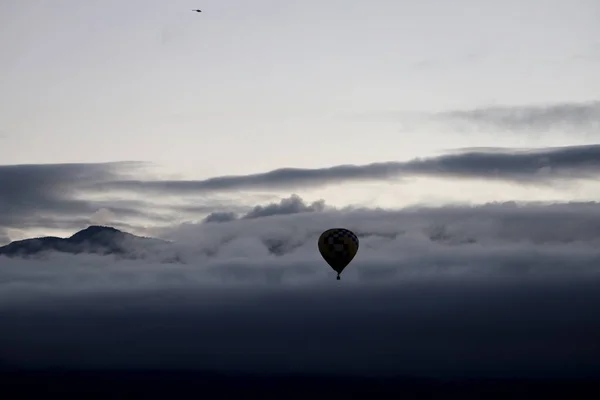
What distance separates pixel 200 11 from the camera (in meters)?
136

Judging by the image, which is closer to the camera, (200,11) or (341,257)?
(200,11)

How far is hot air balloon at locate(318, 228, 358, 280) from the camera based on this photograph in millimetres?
196125

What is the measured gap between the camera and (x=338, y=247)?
19662 cm

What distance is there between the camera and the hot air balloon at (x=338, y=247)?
196125 millimetres

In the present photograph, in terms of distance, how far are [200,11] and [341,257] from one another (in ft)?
229

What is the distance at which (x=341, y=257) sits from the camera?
7726 inches

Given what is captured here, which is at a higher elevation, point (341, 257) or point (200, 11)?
point (200, 11)
